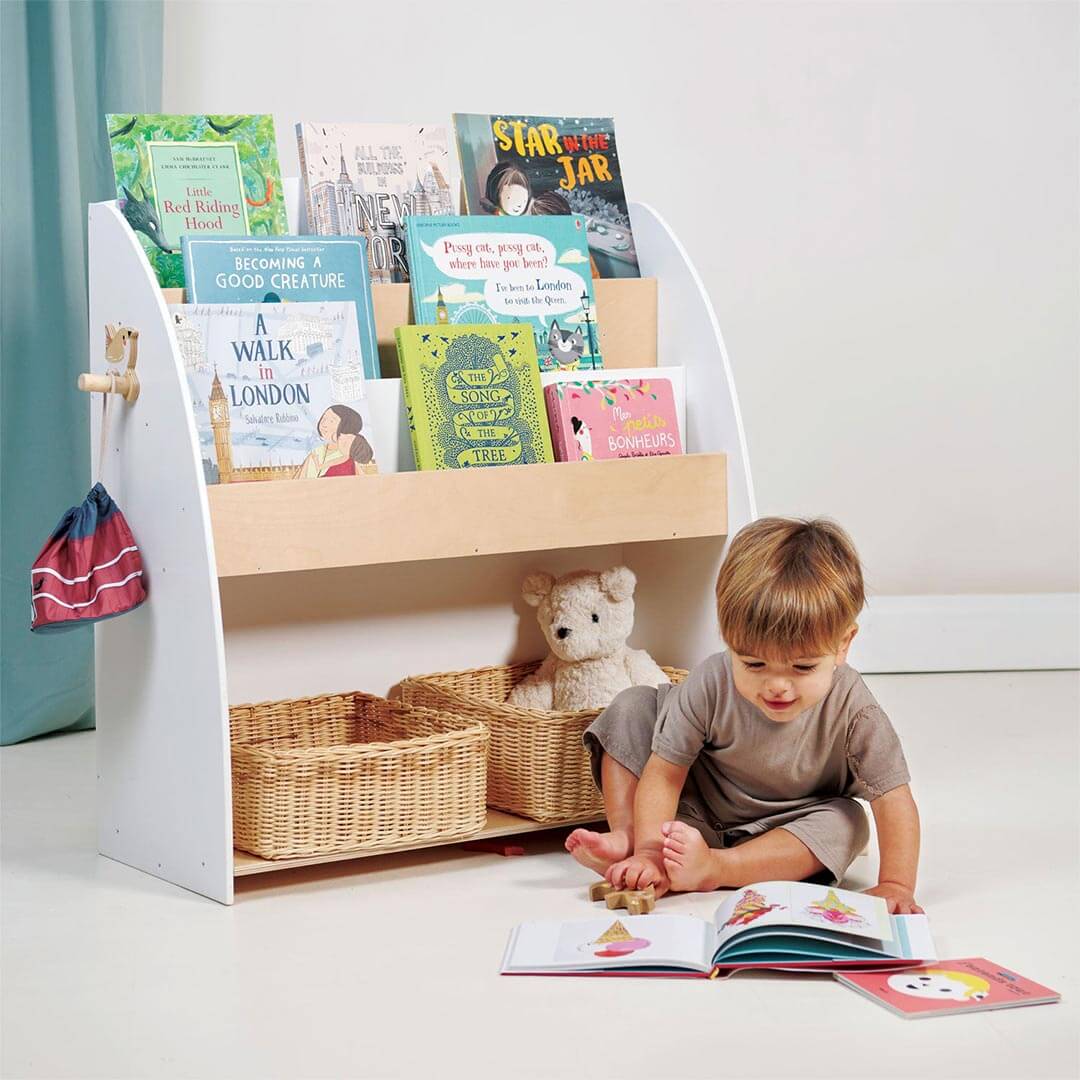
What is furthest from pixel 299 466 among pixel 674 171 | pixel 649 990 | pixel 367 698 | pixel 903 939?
pixel 674 171

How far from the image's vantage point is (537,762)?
173cm

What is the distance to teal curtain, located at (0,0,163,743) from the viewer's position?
2.37 metres

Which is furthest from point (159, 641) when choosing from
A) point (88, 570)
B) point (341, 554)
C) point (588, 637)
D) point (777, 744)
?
point (777, 744)

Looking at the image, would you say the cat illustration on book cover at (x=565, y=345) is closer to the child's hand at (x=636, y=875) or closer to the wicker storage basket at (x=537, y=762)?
the wicker storage basket at (x=537, y=762)

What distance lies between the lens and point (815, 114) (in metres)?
2.98

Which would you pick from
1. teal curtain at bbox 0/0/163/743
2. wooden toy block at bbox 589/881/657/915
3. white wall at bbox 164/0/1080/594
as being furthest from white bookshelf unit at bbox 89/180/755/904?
white wall at bbox 164/0/1080/594

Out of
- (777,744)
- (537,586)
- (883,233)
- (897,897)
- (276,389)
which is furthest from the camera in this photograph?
(883,233)

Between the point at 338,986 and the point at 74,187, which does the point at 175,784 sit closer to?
the point at 338,986

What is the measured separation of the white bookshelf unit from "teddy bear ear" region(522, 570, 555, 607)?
0.11 m

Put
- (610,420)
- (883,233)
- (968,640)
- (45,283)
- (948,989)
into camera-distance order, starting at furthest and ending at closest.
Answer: (883,233)
(968,640)
(45,283)
(610,420)
(948,989)

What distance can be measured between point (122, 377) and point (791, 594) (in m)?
0.79

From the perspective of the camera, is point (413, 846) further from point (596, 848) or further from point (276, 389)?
point (276, 389)

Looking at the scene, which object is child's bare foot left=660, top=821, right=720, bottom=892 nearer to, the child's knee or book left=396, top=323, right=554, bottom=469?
the child's knee

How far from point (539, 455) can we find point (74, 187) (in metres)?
1.11
